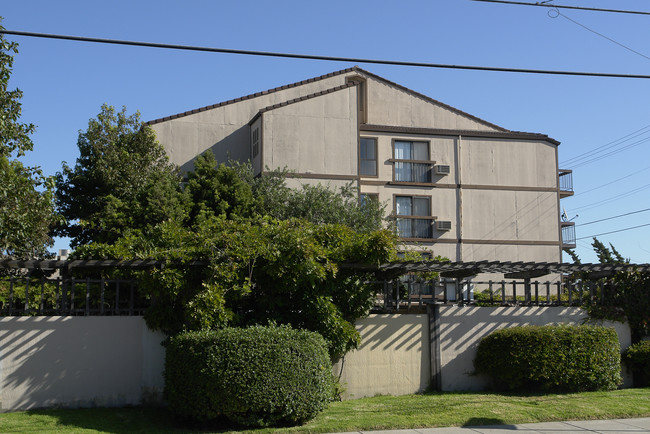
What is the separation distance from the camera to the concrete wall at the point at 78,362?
12656mm

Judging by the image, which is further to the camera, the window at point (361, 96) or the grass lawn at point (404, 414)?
the window at point (361, 96)

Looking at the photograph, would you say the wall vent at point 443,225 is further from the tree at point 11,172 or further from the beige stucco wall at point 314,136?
the tree at point 11,172

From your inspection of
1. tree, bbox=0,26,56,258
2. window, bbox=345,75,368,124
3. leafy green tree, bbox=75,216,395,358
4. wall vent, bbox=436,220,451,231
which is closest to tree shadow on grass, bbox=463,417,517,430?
leafy green tree, bbox=75,216,395,358

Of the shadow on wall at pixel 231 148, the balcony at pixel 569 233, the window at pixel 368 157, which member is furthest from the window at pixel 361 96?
the balcony at pixel 569 233

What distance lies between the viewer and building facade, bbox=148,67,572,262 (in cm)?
2934

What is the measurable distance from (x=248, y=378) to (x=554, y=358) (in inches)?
265

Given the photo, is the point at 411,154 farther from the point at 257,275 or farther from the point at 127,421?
the point at 127,421

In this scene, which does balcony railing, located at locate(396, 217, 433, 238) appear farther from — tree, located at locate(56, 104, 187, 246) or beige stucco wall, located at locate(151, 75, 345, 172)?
tree, located at locate(56, 104, 187, 246)

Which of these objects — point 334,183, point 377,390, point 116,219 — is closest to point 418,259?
point 377,390

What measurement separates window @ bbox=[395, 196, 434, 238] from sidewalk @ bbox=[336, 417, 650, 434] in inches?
795

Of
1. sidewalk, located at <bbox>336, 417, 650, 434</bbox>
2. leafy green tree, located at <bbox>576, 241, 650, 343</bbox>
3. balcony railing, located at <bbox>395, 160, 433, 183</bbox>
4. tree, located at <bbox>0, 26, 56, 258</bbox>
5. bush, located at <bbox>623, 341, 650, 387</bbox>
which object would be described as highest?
balcony railing, located at <bbox>395, 160, 433, 183</bbox>

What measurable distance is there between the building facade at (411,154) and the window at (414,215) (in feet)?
0.15

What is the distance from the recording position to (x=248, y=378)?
438 inches

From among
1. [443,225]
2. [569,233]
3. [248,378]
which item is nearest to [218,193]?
[443,225]
